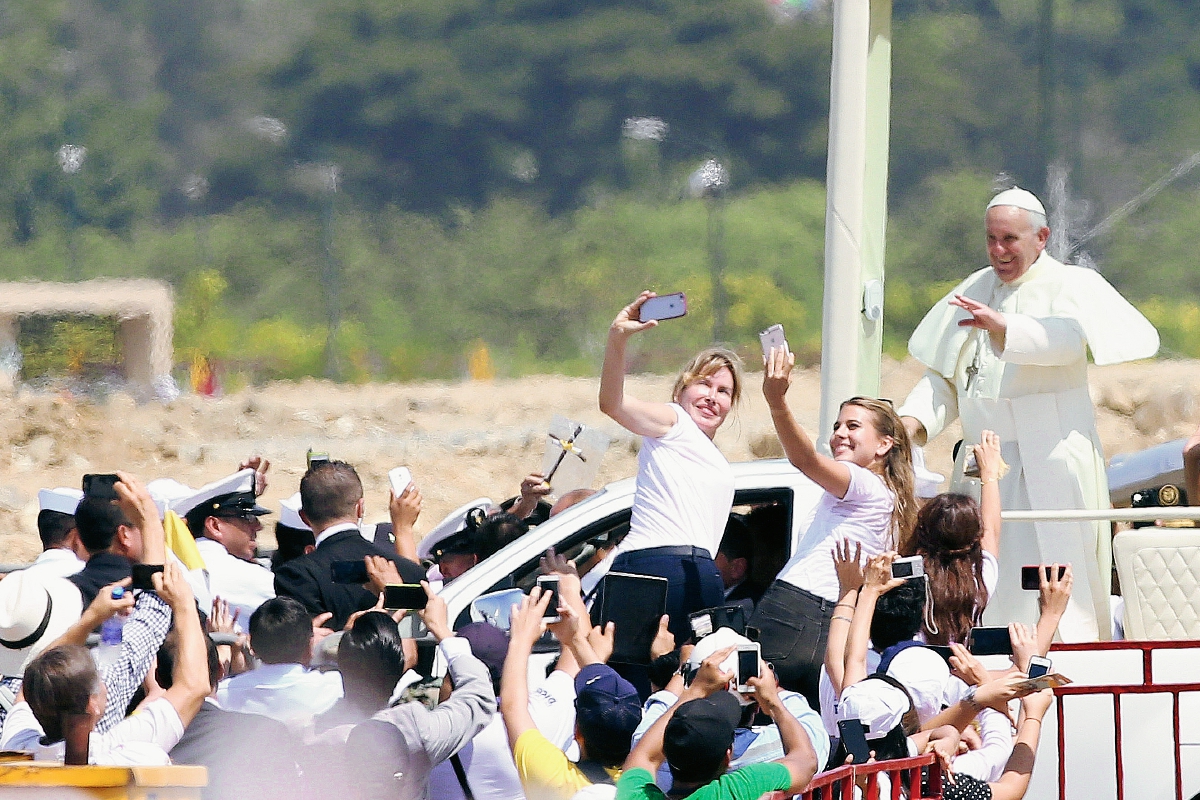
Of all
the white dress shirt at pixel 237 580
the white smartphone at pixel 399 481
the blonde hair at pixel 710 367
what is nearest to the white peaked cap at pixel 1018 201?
the blonde hair at pixel 710 367

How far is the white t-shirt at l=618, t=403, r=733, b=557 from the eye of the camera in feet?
14.9

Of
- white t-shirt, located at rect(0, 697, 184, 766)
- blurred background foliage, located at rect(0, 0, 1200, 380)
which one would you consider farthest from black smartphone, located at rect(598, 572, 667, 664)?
blurred background foliage, located at rect(0, 0, 1200, 380)

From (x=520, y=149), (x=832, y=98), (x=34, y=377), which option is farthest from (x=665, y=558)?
(x=520, y=149)

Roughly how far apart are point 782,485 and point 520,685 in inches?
65.8

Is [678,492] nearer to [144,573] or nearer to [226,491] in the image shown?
[144,573]

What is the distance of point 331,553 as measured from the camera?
195 inches

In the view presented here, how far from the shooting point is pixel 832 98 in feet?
19.7

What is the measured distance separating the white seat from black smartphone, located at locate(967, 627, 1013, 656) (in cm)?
110

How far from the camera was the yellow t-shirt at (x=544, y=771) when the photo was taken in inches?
138

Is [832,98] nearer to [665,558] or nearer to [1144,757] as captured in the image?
[665,558]

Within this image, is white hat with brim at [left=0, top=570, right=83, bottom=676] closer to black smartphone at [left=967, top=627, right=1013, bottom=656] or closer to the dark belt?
the dark belt

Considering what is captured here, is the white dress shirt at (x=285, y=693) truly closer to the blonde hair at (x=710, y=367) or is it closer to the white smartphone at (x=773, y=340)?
the white smartphone at (x=773, y=340)

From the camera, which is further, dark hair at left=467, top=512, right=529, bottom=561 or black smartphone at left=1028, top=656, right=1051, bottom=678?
dark hair at left=467, top=512, right=529, bottom=561

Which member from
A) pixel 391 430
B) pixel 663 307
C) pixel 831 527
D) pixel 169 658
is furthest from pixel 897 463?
pixel 391 430
